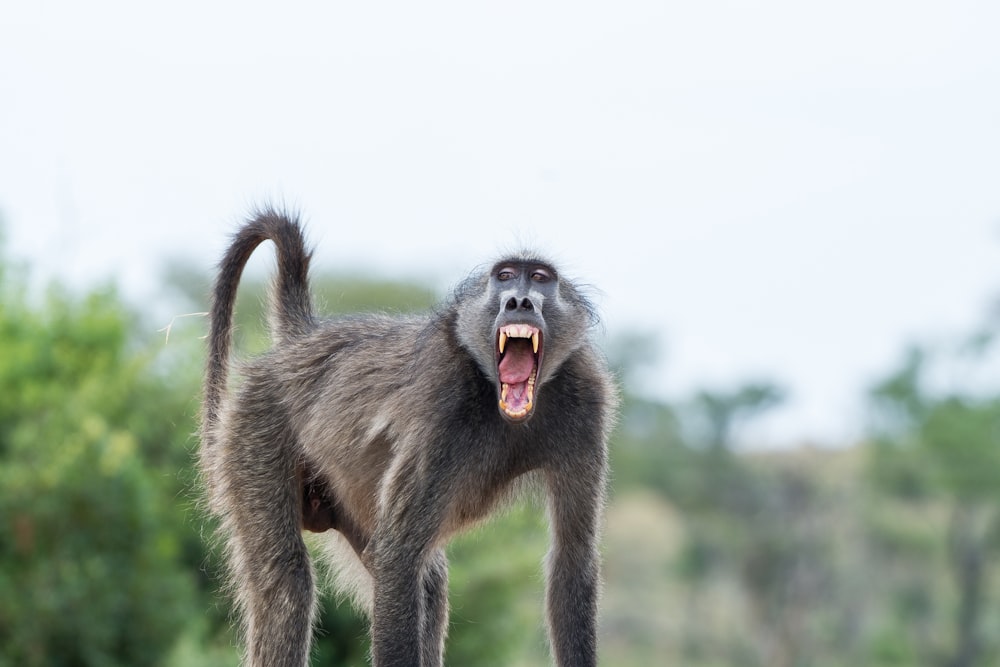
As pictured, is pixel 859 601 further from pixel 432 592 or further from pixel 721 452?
pixel 432 592

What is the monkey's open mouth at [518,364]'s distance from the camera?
5.05m

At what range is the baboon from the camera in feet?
16.8

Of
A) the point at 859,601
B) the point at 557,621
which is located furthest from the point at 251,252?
the point at 859,601

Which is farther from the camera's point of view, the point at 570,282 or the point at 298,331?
the point at 298,331

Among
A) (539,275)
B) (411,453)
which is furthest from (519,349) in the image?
(411,453)

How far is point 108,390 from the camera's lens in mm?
13906

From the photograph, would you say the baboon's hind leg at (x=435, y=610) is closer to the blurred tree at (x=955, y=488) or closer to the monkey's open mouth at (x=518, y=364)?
the monkey's open mouth at (x=518, y=364)

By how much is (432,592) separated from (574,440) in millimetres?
932

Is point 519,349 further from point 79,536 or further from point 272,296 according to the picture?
point 79,536

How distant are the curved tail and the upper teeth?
4.77 feet

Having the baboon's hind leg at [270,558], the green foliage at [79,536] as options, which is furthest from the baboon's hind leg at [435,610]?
the green foliage at [79,536]

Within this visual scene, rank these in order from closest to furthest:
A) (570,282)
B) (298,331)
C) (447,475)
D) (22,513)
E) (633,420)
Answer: (447,475) → (570,282) → (298,331) → (22,513) → (633,420)

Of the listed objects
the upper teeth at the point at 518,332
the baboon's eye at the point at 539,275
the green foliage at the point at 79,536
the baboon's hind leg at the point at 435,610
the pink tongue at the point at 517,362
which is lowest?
the green foliage at the point at 79,536

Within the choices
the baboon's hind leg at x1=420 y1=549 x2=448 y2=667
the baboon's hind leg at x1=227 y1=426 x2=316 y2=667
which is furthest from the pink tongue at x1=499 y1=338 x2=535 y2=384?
the baboon's hind leg at x1=227 y1=426 x2=316 y2=667
